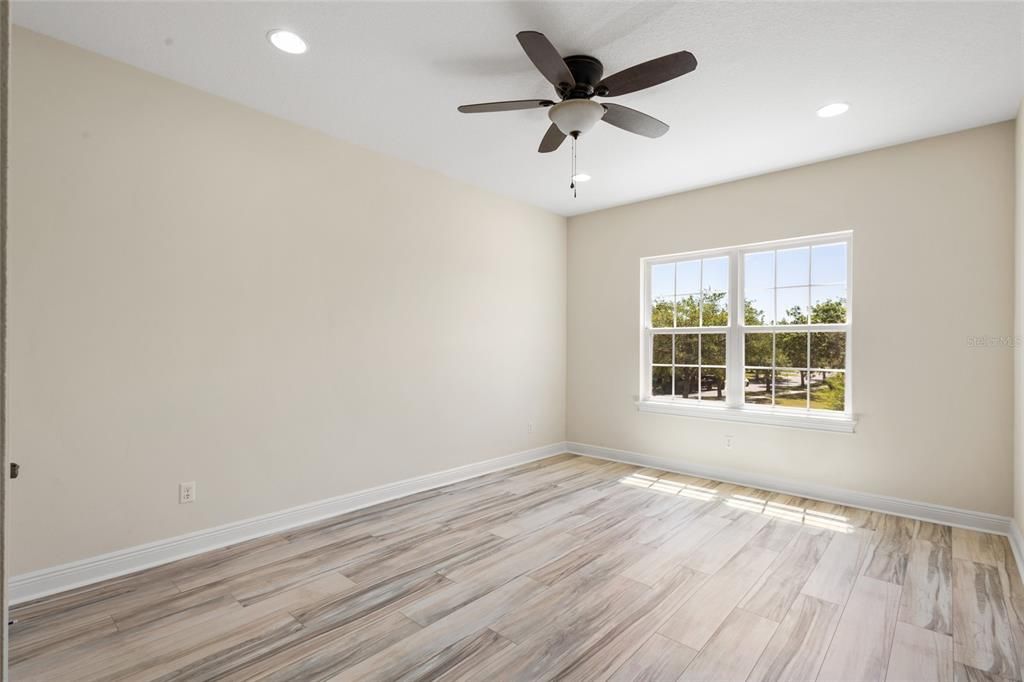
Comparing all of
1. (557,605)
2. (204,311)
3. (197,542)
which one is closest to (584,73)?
(204,311)

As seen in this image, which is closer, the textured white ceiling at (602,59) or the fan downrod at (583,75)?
the textured white ceiling at (602,59)

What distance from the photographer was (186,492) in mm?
2879

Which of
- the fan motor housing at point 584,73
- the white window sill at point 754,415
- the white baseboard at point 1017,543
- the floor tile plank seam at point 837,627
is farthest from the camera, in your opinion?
the white window sill at point 754,415

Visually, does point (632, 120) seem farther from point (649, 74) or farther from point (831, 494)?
point (831, 494)

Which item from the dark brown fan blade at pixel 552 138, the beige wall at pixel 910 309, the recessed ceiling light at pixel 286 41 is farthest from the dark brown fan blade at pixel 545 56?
the beige wall at pixel 910 309

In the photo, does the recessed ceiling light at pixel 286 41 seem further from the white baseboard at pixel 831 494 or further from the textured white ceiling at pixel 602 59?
the white baseboard at pixel 831 494

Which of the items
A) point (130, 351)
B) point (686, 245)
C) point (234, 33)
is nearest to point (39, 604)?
point (130, 351)

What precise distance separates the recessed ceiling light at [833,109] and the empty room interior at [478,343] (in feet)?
0.09

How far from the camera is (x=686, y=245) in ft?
15.6

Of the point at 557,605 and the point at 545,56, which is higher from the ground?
the point at 545,56

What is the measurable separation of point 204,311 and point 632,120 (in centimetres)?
270

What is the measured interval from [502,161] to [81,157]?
2629mm

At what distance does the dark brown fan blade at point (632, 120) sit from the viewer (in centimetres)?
260

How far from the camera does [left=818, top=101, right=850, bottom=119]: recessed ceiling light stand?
119 inches
